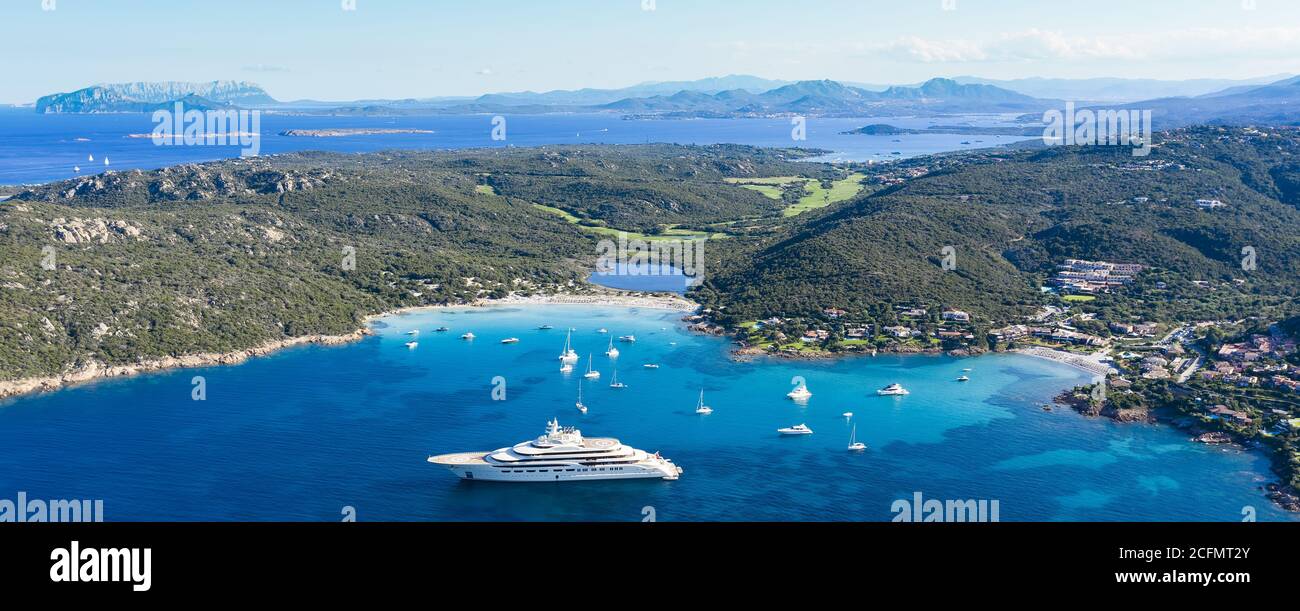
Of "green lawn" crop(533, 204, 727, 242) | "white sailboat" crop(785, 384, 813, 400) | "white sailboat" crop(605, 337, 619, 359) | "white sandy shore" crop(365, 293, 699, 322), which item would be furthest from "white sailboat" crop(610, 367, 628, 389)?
"green lawn" crop(533, 204, 727, 242)

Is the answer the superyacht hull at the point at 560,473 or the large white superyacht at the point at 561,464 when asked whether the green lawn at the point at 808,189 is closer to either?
the large white superyacht at the point at 561,464

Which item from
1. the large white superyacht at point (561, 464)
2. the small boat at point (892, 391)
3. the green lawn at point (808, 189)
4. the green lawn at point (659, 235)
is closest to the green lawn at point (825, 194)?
the green lawn at point (808, 189)

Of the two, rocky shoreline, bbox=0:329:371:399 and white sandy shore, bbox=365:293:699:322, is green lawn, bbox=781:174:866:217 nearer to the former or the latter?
white sandy shore, bbox=365:293:699:322

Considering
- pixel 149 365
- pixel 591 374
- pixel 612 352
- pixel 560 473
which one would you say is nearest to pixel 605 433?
pixel 560 473

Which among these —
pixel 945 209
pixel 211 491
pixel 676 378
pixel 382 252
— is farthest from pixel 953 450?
pixel 382 252

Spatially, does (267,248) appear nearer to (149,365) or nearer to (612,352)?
(149,365)

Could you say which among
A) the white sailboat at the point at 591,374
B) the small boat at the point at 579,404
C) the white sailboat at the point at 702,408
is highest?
the white sailboat at the point at 591,374
